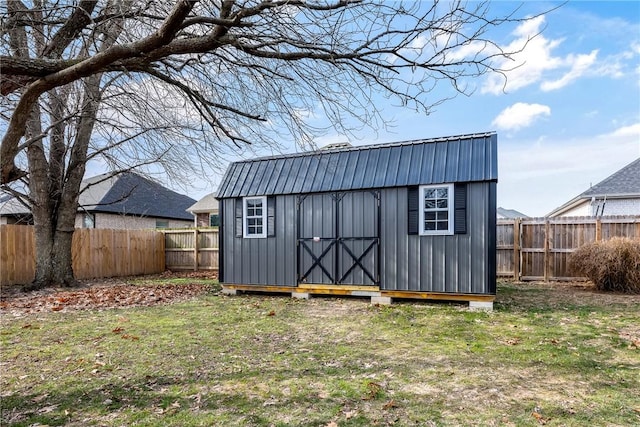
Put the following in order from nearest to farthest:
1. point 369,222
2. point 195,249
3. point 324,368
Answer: point 324,368 → point 369,222 → point 195,249

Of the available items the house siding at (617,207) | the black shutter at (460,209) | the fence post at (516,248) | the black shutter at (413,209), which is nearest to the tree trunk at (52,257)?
the black shutter at (413,209)

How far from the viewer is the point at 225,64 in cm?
428

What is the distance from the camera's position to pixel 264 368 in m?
3.96

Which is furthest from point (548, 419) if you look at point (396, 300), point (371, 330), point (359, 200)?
point (359, 200)

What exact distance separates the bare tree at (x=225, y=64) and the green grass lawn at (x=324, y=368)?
2.15m

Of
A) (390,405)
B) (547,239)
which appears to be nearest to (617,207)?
(547,239)

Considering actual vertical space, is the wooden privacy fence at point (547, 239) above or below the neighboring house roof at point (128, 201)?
below

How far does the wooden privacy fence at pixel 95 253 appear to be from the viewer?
35.6 feet

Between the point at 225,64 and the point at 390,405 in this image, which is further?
the point at 225,64

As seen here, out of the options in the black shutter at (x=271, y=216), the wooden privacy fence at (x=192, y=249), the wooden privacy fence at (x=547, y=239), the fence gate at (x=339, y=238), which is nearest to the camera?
the fence gate at (x=339, y=238)

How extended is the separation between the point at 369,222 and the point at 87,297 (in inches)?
262

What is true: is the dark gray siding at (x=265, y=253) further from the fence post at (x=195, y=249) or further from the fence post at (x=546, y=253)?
the fence post at (x=546, y=253)

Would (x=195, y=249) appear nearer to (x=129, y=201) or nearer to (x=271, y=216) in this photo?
(x=271, y=216)

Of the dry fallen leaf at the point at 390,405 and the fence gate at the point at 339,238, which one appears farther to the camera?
the fence gate at the point at 339,238
